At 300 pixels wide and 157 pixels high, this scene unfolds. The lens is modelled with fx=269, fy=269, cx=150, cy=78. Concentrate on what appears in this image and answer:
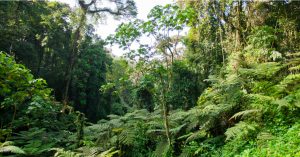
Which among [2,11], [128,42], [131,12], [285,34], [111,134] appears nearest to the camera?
[128,42]

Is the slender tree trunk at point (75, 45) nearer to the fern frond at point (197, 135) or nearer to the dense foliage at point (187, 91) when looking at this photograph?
the dense foliage at point (187, 91)

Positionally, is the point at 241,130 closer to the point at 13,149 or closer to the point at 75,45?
the point at 13,149

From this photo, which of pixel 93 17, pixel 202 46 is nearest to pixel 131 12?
pixel 93 17

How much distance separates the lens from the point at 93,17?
17375 millimetres

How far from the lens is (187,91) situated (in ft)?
42.7

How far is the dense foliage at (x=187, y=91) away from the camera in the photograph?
4.46 m

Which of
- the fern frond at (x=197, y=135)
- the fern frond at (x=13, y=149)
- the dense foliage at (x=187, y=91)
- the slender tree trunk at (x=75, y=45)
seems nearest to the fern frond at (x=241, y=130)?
the dense foliage at (x=187, y=91)

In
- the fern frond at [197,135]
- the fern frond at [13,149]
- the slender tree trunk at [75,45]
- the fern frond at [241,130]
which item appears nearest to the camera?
the fern frond at [241,130]

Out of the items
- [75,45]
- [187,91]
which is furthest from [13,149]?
[75,45]

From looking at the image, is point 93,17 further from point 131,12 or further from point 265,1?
point 265,1

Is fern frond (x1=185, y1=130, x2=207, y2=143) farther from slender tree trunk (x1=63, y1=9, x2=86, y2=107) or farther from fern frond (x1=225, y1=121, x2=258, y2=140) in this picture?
slender tree trunk (x1=63, y1=9, x2=86, y2=107)

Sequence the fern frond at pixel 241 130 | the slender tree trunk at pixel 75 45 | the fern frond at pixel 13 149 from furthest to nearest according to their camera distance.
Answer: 1. the slender tree trunk at pixel 75 45
2. the fern frond at pixel 13 149
3. the fern frond at pixel 241 130

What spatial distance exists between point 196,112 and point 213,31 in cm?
648

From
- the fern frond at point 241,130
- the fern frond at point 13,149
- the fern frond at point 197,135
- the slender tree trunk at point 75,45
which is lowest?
the fern frond at point 197,135
